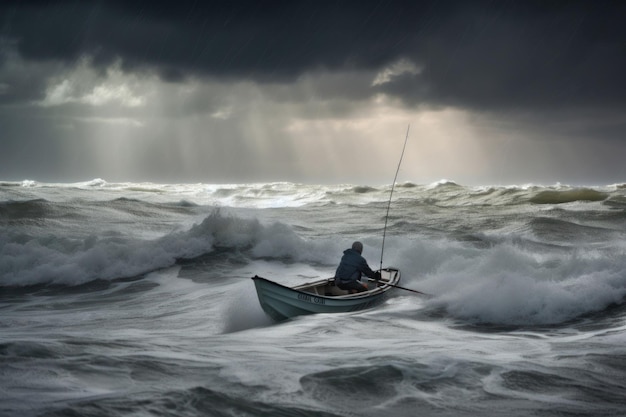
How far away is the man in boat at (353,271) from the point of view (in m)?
12.9

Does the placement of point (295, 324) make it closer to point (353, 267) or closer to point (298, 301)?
point (298, 301)

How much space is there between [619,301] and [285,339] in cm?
719

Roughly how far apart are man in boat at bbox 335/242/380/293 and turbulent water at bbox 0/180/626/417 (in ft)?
2.43

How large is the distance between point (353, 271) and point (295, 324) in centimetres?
235

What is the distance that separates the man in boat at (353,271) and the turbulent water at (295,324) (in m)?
0.74

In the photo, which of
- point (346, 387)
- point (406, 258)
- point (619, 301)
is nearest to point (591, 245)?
point (406, 258)

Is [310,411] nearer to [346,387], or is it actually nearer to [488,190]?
[346,387]

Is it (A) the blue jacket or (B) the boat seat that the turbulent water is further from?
(B) the boat seat

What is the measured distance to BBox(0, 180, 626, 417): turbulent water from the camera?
655 centimetres

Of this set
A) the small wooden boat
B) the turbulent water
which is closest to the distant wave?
the turbulent water

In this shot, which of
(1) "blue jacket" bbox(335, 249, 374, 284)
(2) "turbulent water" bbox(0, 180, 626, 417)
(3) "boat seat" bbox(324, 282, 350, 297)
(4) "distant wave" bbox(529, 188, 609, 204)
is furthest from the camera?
(4) "distant wave" bbox(529, 188, 609, 204)

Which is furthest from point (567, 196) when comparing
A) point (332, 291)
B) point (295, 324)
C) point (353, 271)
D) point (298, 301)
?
point (295, 324)

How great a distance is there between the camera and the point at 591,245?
72.7 ft

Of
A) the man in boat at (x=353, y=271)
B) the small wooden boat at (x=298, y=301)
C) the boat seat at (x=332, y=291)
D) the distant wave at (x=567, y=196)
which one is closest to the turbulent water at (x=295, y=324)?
the small wooden boat at (x=298, y=301)
